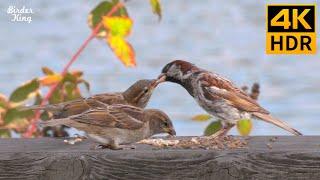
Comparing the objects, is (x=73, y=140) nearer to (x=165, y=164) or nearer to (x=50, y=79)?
(x=165, y=164)

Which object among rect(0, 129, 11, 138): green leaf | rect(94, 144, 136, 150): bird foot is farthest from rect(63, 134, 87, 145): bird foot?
rect(0, 129, 11, 138): green leaf

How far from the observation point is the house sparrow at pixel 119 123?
412cm

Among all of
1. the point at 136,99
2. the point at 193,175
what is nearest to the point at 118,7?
the point at 136,99

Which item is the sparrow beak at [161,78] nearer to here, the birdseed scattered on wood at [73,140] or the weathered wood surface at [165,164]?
the birdseed scattered on wood at [73,140]

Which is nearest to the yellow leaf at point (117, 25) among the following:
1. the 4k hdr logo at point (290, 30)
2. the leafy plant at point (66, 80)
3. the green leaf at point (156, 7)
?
the leafy plant at point (66, 80)

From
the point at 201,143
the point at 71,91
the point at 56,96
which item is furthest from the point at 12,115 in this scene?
the point at 201,143

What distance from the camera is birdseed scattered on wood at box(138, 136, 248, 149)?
12.4 feet

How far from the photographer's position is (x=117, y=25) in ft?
15.6

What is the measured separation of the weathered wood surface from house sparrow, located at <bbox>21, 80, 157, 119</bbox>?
924mm

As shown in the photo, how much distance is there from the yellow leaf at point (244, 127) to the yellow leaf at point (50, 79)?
934 mm

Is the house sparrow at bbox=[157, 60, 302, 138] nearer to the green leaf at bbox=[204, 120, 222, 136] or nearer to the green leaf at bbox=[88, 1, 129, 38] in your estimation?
the green leaf at bbox=[204, 120, 222, 136]

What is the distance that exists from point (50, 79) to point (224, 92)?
91 cm

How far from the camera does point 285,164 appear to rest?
3.52 meters

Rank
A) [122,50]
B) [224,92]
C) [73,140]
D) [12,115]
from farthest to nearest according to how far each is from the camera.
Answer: [224,92] < [12,115] < [122,50] < [73,140]
